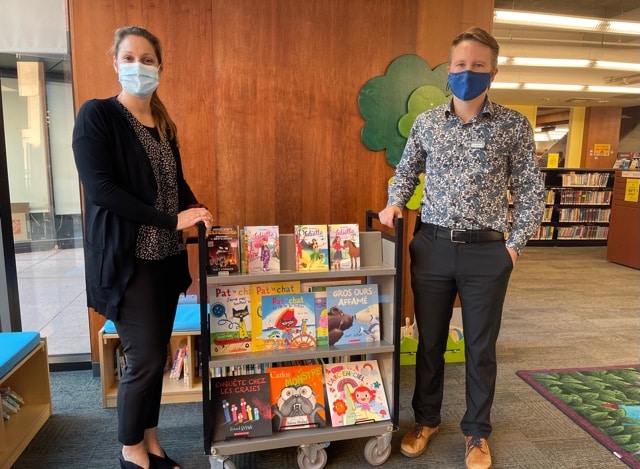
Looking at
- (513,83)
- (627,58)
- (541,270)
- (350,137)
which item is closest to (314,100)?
(350,137)

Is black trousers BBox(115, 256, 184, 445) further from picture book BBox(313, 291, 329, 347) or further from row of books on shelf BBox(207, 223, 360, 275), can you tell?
picture book BBox(313, 291, 329, 347)

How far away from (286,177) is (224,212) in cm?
46

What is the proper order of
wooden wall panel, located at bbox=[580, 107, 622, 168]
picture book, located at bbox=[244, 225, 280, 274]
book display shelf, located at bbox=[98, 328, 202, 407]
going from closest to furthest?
picture book, located at bbox=[244, 225, 280, 274] < book display shelf, located at bbox=[98, 328, 202, 407] < wooden wall panel, located at bbox=[580, 107, 622, 168]

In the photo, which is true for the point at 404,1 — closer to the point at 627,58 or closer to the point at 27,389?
the point at 27,389

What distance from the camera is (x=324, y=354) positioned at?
2014 millimetres

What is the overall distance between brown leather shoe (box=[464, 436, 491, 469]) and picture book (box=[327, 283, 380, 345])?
2.16ft

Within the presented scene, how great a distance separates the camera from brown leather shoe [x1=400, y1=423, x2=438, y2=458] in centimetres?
219

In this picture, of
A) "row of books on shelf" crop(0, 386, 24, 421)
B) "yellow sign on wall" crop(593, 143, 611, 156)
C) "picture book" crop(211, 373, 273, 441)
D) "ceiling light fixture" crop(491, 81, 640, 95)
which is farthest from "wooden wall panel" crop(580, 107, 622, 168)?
"row of books on shelf" crop(0, 386, 24, 421)

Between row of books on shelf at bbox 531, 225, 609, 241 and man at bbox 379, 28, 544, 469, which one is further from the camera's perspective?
row of books on shelf at bbox 531, 225, 609, 241

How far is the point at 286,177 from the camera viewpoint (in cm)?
294

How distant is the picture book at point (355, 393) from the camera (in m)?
2.10

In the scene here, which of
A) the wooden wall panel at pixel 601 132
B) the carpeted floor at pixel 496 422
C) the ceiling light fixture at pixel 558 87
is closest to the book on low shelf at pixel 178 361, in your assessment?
the carpeted floor at pixel 496 422

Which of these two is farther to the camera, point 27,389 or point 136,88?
point 27,389

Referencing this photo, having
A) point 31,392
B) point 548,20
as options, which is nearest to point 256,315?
point 31,392
